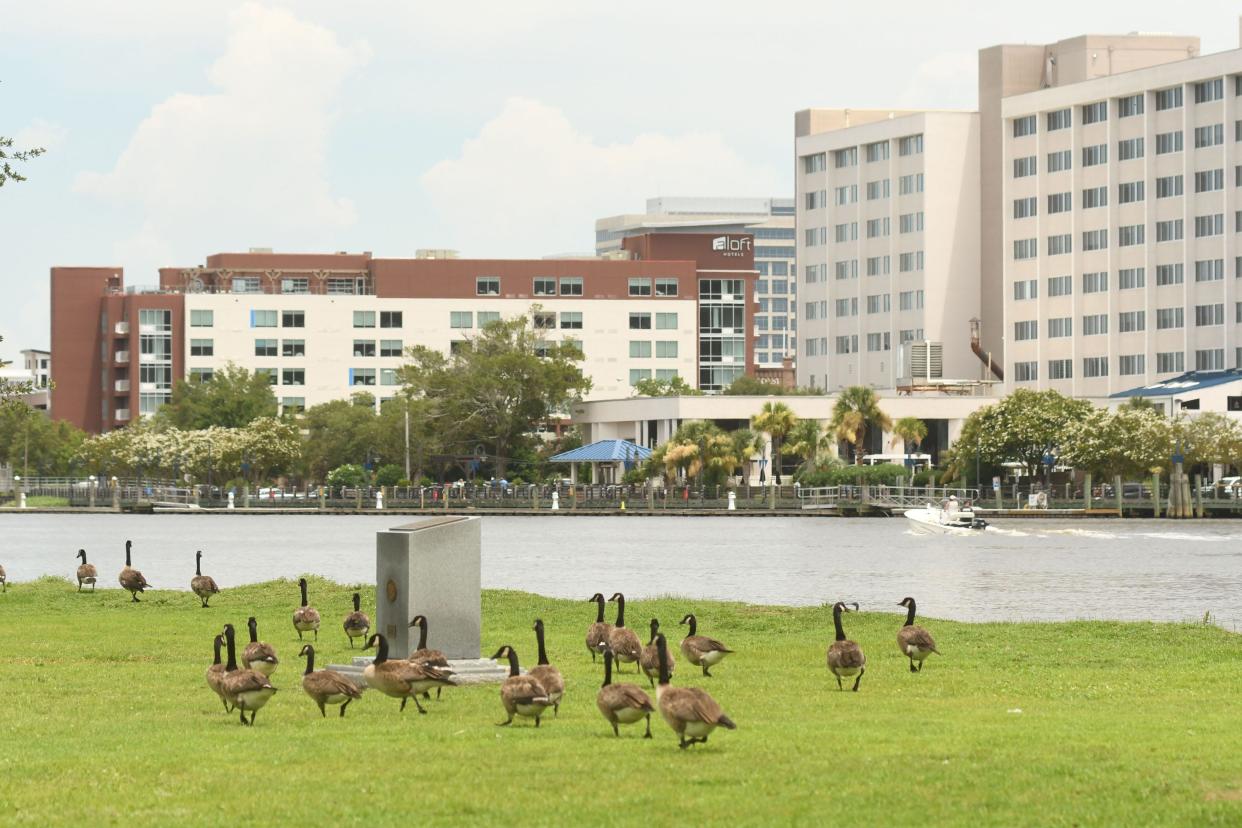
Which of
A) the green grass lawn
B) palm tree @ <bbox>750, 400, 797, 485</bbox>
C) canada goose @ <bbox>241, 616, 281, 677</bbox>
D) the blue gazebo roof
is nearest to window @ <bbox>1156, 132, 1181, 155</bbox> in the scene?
palm tree @ <bbox>750, 400, 797, 485</bbox>

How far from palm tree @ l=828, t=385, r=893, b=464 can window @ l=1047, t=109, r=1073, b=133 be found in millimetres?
40093

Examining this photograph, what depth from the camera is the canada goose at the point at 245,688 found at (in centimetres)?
2052

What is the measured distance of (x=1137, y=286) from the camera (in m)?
161

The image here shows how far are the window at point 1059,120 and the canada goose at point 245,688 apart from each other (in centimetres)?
15121

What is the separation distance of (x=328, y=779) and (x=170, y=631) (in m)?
18.6

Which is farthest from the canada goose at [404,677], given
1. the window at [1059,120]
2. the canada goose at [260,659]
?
the window at [1059,120]

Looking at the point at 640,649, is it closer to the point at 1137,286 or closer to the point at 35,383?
the point at 35,383

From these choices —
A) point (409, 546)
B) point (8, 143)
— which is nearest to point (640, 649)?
point (409, 546)

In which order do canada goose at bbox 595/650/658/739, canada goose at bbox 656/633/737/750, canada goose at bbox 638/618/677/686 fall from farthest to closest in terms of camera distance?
1. canada goose at bbox 638/618/677/686
2. canada goose at bbox 595/650/658/739
3. canada goose at bbox 656/633/737/750

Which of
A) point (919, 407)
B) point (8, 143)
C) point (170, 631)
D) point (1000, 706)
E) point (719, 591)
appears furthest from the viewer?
point (919, 407)

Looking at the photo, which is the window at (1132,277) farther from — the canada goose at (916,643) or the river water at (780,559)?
the canada goose at (916,643)

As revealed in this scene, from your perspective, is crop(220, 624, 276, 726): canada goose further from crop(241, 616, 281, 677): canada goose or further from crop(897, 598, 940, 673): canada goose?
crop(897, 598, 940, 673): canada goose

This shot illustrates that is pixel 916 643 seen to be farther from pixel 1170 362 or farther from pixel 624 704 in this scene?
pixel 1170 362

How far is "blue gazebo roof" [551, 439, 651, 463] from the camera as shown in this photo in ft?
470
